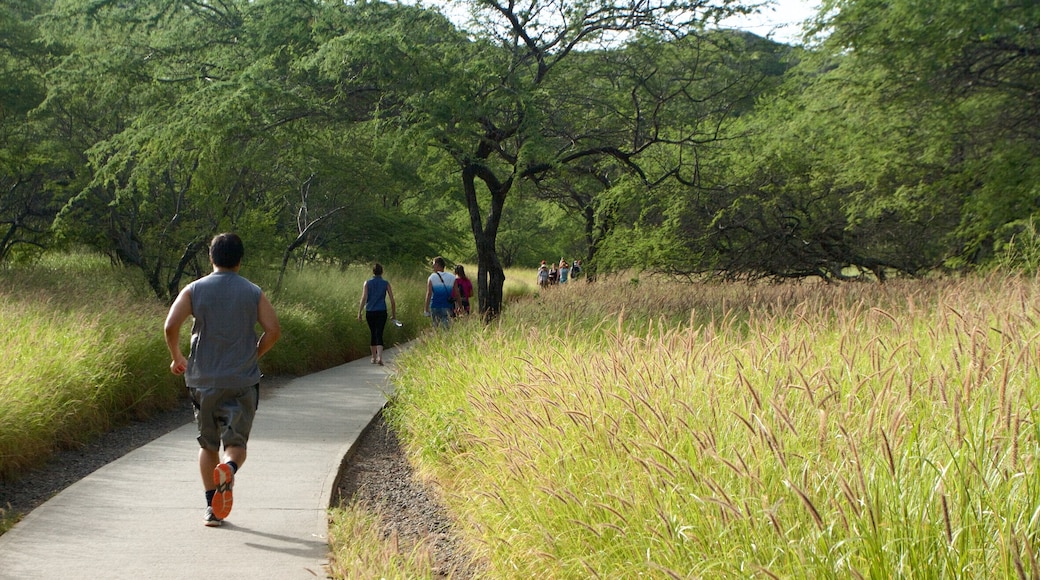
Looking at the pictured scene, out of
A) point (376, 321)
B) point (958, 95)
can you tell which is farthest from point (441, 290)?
point (958, 95)

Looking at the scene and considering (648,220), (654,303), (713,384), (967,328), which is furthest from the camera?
(648,220)

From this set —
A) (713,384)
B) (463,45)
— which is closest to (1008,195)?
(463,45)

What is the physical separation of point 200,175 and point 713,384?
44.5ft

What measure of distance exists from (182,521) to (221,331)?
50.3 inches

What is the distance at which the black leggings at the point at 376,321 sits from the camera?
1636 cm

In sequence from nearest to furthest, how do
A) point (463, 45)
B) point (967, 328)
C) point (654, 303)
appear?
1. point (967, 328)
2. point (654, 303)
3. point (463, 45)

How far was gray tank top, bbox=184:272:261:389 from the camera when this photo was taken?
6246 mm

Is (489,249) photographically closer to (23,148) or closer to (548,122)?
(548,122)

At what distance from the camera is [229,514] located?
6.49 m

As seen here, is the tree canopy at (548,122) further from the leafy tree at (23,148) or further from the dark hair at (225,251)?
the dark hair at (225,251)

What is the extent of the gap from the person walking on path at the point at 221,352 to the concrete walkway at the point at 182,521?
1.27 feet

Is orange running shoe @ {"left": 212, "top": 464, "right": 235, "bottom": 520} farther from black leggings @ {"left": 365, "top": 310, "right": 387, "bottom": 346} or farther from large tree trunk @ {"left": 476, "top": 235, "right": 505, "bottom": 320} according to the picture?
large tree trunk @ {"left": 476, "top": 235, "right": 505, "bottom": 320}

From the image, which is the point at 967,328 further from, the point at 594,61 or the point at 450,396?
the point at 594,61

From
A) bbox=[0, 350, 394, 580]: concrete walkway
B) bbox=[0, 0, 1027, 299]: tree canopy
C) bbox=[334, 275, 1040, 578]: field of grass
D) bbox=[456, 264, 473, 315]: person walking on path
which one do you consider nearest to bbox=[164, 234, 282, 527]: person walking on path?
bbox=[0, 350, 394, 580]: concrete walkway
